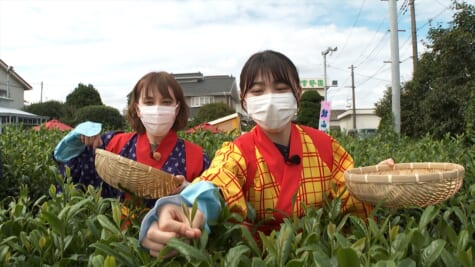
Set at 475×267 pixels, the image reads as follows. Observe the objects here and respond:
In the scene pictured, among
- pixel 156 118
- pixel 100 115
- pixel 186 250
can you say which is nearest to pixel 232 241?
pixel 186 250

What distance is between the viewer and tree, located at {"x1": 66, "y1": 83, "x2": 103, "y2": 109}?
102 ft

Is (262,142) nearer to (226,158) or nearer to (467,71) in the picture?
(226,158)

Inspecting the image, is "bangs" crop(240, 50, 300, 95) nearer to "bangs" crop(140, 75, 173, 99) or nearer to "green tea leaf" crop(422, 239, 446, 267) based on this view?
"bangs" crop(140, 75, 173, 99)

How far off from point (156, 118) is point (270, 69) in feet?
2.34

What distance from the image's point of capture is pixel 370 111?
180 feet

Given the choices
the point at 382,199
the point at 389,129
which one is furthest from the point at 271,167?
the point at 389,129

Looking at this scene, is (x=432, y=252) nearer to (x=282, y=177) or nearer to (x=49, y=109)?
(x=282, y=177)

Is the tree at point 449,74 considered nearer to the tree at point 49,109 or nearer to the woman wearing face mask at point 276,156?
the woman wearing face mask at point 276,156

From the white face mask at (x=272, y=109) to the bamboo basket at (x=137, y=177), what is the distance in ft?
1.33

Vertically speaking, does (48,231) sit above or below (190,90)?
below

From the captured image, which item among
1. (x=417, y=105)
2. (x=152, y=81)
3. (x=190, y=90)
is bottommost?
(x=152, y=81)

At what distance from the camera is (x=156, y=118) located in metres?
2.25

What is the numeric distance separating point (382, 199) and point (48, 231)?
102cm

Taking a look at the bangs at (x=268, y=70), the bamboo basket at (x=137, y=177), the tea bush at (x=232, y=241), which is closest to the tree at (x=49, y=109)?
the bamboo basket at (x=137, y=177)
